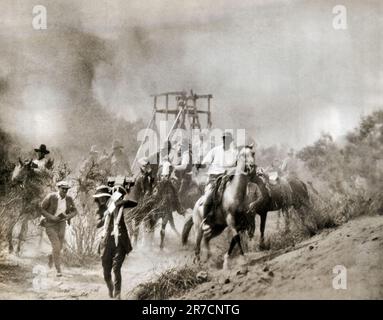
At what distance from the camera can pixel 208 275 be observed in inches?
276

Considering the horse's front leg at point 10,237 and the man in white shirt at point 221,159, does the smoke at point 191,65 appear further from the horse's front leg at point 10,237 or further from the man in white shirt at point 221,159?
the horse's front leg at point 10,237

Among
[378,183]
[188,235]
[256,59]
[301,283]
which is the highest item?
[256,59]

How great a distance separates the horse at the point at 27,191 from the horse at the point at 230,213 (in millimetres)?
2178

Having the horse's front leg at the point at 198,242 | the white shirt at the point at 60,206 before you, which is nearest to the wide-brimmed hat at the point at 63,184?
the white shirt at the point at 60,206

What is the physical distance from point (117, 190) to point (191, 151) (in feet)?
3.81

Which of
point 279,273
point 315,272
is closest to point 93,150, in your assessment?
point 279,273

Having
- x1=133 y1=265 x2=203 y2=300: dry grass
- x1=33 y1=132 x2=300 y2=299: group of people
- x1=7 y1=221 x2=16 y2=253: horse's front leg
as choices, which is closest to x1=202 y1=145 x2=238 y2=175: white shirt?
x1=33 y1=132 x2=300 y2=299: group of people

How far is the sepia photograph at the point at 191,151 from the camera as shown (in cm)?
701

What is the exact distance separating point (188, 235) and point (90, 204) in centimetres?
146

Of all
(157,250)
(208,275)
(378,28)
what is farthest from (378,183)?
(157,250)

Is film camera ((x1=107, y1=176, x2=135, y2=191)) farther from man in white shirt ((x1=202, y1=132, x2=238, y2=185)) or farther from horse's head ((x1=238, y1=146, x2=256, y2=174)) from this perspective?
horse's head ((x1=238, y1=146, x2=256, y2=174))

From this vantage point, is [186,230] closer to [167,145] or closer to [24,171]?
[167,145]

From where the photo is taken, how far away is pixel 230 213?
704 cm

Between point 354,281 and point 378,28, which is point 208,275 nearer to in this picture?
point 354,281
